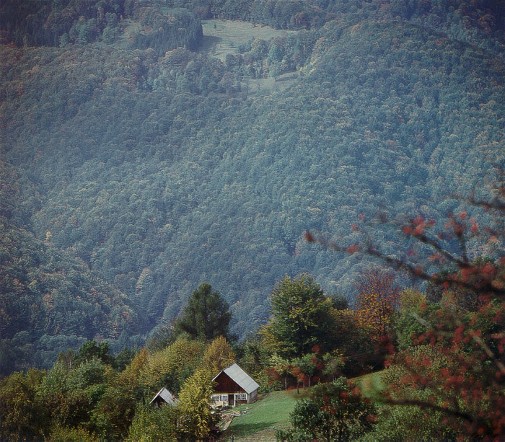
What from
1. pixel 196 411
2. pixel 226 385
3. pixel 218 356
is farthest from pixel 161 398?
pixel 218 356

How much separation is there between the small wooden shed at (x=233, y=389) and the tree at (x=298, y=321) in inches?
101

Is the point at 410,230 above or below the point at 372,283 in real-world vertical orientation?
above

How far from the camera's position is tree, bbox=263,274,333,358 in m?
55.2

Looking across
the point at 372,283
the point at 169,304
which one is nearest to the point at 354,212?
the point at 169,304

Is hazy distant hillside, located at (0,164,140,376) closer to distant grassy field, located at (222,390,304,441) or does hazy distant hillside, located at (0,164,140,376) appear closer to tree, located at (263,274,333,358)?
tree, located at (263,274,333,358)

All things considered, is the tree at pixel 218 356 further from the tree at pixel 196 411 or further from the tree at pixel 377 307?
the tree at pixel 196 411

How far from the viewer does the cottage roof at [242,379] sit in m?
54.2

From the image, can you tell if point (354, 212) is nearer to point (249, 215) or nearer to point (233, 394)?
point (249, 215)

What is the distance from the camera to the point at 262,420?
143 ft

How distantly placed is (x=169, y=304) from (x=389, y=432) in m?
137

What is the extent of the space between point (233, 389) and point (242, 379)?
769mm

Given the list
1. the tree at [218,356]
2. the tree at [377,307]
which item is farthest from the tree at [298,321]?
the tree at [218,356]

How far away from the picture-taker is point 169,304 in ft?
539

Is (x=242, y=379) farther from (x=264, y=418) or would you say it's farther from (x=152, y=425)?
(x=152, y=425)
